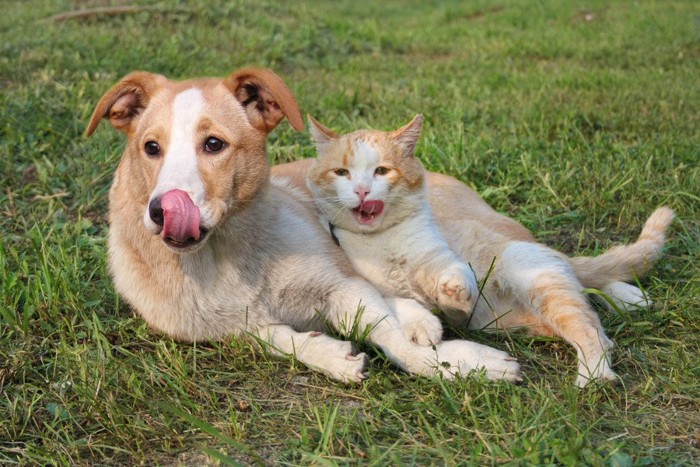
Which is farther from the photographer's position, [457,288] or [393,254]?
[393,254]

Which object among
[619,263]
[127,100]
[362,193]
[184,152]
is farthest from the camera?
[619,263]

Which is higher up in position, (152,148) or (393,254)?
(152,148)

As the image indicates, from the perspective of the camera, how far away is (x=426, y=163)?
Answer: 211 inches

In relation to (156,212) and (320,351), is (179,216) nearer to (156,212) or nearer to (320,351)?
(156,212)

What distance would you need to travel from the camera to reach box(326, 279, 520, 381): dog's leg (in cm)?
311

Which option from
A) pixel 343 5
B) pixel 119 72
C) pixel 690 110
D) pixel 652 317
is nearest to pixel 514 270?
pixel 652 317

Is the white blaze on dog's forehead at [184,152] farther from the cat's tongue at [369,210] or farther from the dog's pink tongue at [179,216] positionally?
the cat's tongue at [369,210]

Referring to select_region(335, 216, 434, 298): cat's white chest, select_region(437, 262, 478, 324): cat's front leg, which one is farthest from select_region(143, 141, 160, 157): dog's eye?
select_region(437, 262, 478, 324): cat's front leg

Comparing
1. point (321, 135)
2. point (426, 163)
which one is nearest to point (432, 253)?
point (321, 135)

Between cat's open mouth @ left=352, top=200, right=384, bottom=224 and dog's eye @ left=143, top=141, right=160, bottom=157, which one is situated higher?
dog's eye @ left=143, top=141, right=160, bottom=157

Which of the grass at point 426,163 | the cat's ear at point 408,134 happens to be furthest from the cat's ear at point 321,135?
the grass at point 426,163

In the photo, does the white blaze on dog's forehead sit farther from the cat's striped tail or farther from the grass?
the cat's striped tail

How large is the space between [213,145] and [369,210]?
2.74 feet

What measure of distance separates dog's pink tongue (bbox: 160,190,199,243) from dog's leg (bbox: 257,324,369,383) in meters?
0.64
